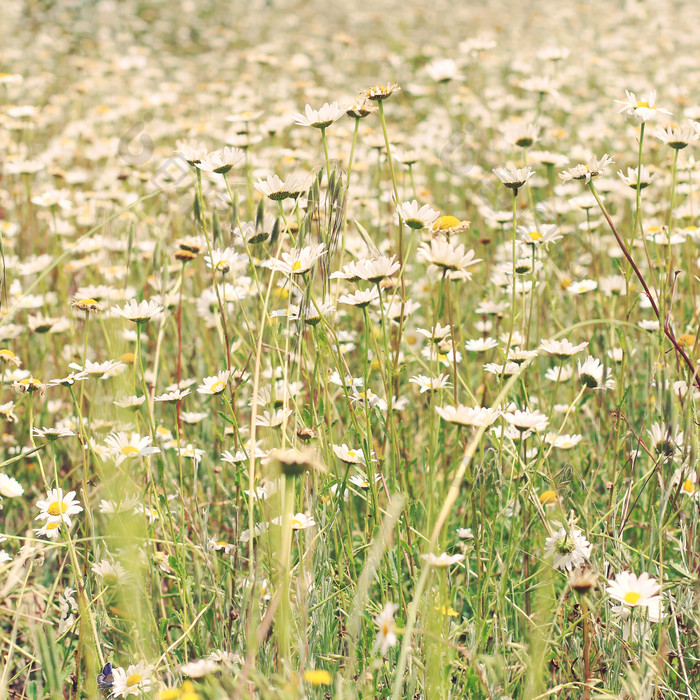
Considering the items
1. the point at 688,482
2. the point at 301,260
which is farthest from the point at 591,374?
the point at 301,260

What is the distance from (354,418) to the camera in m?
1.21

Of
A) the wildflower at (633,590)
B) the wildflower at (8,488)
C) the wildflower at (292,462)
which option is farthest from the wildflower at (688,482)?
the wildflower at (8,488)

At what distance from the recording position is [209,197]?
8.41ft

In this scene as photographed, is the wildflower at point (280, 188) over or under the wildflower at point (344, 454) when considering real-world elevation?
over

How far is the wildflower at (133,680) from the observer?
1043 millimetres

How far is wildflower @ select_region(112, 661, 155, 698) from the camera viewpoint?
41.1 inches

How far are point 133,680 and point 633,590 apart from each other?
728 millimetres

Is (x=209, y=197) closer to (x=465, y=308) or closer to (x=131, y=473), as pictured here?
(x=465, y=308)

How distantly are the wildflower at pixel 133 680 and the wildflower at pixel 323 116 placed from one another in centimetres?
95

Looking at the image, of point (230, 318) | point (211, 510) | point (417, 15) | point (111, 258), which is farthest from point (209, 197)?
point (417, 15)

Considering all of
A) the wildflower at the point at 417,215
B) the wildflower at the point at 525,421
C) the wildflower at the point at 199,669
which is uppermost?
the wildflower at the point at 417,215

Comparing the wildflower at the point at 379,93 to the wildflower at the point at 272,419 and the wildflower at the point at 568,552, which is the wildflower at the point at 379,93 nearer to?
the wildflower at the point at 272,419

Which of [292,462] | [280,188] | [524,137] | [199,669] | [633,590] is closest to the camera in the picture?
[292,462]

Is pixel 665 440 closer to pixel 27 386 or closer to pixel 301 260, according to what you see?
pixel 301 260
